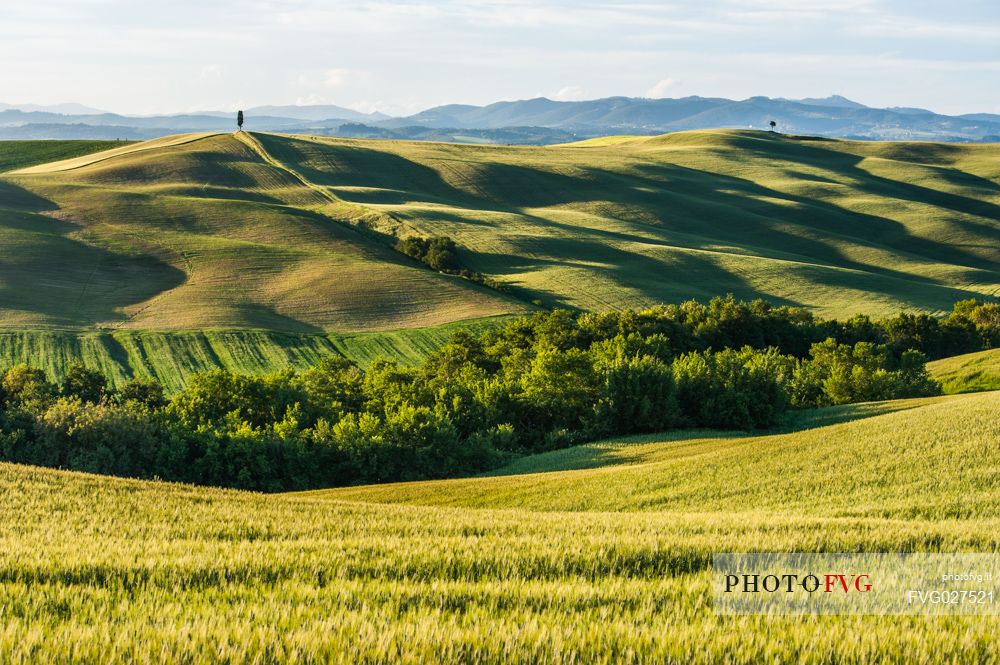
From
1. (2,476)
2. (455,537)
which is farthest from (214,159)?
(455,537)

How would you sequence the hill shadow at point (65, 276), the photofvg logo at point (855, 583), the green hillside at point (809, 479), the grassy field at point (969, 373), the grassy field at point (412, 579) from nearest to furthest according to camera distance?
the grassy field at point (412, 579) < the photofvg logo at point (855, 583) < the green hillside at point (809, 479) < the grassy field at point (969, 373) < the hill shadow at point (65, 276)

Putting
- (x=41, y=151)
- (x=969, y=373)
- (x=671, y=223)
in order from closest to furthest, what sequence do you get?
(x=969, y=373) < (x=671, y=223) < (x=41, y=151)

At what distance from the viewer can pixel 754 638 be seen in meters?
7.98

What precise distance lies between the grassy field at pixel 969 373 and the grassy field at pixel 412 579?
1787 inches

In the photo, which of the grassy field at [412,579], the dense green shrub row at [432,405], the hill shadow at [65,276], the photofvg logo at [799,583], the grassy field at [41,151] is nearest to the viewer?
the grassy field at [412,579]

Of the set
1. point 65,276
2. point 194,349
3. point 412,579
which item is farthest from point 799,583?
point 65,276

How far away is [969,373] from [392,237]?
2839 inches

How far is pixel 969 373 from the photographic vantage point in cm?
6825

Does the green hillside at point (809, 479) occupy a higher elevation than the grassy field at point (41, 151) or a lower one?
lower

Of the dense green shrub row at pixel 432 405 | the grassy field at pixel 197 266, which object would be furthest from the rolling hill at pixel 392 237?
the dense green shrub row at pixel 432 405

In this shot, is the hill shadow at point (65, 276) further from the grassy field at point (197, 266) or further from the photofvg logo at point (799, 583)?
the photofvg logo at point (799, 583)

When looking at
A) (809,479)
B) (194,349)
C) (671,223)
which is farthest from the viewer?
(671,223)

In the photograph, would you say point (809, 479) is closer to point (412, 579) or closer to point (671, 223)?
point (412, 579)

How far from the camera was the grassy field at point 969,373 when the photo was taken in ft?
212
